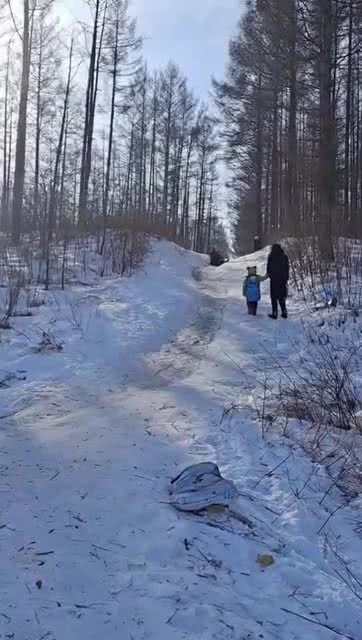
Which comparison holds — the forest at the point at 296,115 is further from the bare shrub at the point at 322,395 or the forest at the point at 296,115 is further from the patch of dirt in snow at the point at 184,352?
the bare shrub at the point at 322,395

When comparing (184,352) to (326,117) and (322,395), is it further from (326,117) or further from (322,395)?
(326,117)

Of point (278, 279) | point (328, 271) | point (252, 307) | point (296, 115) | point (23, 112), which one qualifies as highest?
point (296, 115)

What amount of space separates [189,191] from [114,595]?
46.0m

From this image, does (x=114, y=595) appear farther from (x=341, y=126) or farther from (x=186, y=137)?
(x=186, y=137)

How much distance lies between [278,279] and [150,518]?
840cm

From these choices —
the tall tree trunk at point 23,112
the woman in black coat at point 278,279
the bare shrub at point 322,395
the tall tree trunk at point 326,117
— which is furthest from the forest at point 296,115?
the tall tree trunk at point 23,112

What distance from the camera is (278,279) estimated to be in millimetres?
10977

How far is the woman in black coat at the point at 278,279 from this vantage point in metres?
10.7

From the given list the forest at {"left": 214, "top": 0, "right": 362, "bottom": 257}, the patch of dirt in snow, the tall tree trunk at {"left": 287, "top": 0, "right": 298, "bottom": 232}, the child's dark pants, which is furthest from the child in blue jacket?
the tall tree trunk at {"left": 287, "top": 0, "right": 298, "bottom": 232}

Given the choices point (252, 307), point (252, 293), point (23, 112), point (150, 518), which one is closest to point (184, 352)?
point (252, 307)

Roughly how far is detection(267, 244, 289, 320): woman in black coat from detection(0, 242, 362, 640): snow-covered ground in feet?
12.5

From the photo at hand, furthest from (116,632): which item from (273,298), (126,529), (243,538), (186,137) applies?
(186,137)

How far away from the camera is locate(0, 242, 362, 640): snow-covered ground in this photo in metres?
2.39

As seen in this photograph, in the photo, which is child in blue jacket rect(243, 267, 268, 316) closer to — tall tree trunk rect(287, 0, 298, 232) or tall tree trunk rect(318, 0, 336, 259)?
tall tree trunk rect(318, 0, 336, 259)
